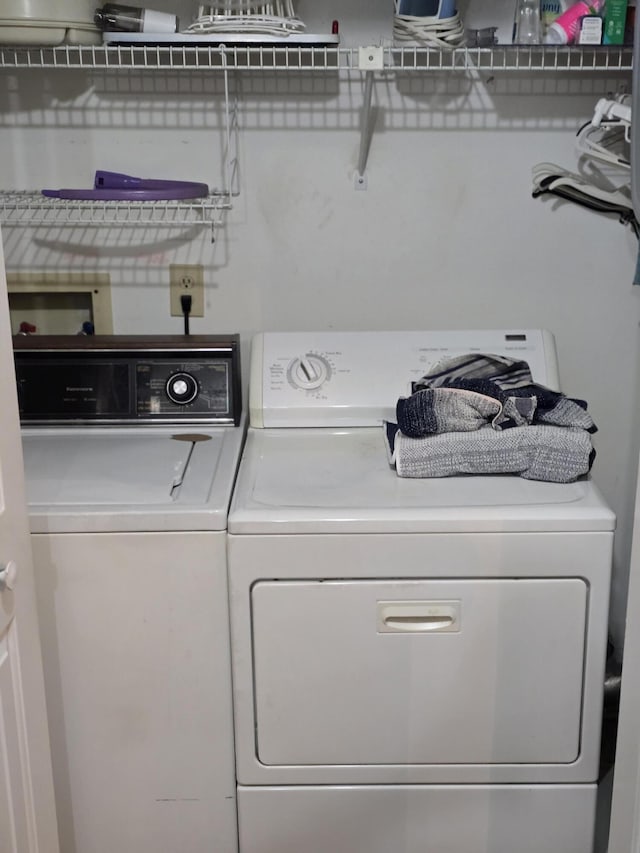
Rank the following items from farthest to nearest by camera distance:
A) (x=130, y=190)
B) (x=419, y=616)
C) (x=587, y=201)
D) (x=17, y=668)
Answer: (x=587, y=201)
(x=130, y=190)
(x=419, y=616)
(x=17, y=668)

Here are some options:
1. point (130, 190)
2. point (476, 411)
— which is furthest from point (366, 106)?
point (476, 411)

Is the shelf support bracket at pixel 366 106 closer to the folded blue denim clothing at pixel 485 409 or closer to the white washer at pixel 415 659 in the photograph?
the folded blue denim clothing at pixel 485 409

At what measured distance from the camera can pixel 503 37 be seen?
2.30 m

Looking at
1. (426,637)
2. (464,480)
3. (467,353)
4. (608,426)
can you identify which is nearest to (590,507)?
(464,480)

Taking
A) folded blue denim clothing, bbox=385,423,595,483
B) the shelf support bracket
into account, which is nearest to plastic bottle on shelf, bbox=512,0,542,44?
the shelf support bracket

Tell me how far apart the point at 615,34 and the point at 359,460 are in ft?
3.46

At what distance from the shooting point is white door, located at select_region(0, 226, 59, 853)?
1.44 meters

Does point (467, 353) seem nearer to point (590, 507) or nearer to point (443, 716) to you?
point (590, 507)

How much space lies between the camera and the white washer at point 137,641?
1767 millimetres

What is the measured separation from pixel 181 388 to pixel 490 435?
2.45ft

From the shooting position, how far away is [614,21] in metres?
2.05

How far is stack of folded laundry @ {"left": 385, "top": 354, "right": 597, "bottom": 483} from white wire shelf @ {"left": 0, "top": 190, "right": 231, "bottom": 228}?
0.80 meters

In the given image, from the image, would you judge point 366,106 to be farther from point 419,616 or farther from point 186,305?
point 419,616

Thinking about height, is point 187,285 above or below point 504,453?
above
